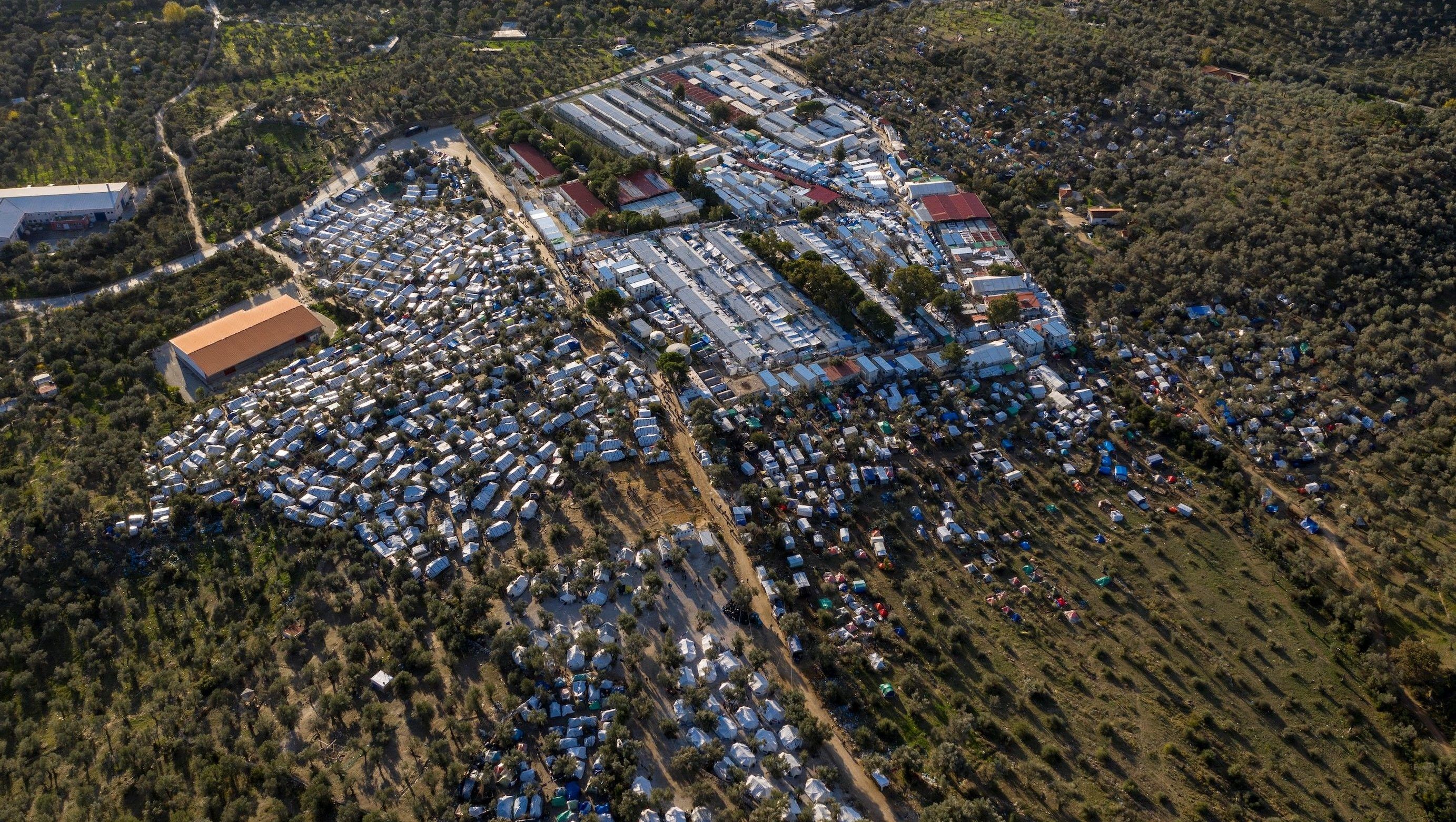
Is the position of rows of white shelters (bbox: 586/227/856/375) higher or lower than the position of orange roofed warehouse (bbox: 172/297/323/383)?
higher

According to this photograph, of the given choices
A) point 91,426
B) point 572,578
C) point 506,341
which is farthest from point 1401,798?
point 91,426

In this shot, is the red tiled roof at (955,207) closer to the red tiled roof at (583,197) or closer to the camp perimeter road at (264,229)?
the red tiled roof at (583,197)

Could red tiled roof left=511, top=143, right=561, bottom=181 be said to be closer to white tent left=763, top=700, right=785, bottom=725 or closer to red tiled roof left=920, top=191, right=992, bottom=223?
red tiled roof left=920, top=191, right=992, bottom=223

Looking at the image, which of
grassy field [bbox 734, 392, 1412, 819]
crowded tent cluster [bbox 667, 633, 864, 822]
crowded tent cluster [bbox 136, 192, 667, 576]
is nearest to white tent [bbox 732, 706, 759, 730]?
crowded tent cluster [bbox 667, 633, 864, 822]

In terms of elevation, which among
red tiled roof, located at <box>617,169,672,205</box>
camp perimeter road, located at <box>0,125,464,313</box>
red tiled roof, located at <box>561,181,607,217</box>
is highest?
red tiled roof, located at <box>617,169,672,205</box>

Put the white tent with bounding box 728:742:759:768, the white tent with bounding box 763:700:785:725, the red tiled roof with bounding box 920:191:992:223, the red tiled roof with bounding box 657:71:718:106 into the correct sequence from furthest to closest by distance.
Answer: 1. the red tiled roof with bounding box 657:71:718:106
2. the red tiled roof with bounding box 920:191:992:223
3. the white tent with bounding box 763:700:785:725
4. the white tent with bounding box 728:742:759:768

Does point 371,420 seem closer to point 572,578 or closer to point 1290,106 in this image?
point 572,578
